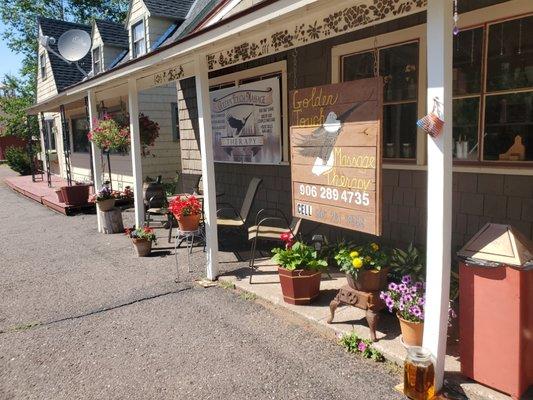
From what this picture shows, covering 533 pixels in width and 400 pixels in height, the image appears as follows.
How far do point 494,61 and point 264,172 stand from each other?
362 cm

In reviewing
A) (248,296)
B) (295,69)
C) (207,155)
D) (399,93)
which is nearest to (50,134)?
(295,69)

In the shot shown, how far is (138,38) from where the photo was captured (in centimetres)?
1214

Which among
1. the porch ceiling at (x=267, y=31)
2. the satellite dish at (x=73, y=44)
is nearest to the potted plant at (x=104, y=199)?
the porch ceiling at (x=267, y=31)

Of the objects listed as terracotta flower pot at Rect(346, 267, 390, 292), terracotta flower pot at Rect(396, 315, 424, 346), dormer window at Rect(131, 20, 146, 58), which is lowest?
terracotta flower pot at Rect(396, 315, 424, 346)

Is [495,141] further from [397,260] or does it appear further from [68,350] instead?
[68,350]

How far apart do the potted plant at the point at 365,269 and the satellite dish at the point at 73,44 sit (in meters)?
12.5

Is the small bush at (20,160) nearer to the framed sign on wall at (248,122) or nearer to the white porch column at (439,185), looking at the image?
the framed sign on wall at (248,122)

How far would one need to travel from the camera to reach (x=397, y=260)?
152 inches

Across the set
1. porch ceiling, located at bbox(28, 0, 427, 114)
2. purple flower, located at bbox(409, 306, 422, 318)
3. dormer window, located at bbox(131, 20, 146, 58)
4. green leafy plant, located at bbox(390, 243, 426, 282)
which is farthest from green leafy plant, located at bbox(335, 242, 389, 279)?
dormer window, located at bbox(131, 20, 146, 58)

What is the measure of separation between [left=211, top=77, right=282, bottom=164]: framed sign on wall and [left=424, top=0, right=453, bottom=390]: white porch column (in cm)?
379

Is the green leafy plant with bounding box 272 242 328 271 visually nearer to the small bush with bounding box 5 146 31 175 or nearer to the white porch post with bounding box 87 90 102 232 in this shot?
the white porch post with bounding box 87 90 102 232

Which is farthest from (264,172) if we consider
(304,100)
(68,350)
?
(68,350)

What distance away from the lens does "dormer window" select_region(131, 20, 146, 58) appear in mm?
11898

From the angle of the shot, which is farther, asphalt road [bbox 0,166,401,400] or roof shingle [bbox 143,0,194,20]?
roof shingle [bbox 143,0,194,20]
